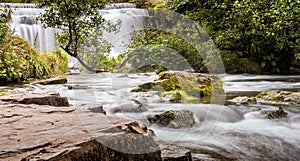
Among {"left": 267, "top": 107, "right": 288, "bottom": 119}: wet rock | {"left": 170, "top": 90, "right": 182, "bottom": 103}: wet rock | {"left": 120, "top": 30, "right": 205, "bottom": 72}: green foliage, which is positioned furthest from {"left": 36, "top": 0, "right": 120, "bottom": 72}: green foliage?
{"left": 267, "top": 107, "right": 288, "bottom": 119}: wet rock

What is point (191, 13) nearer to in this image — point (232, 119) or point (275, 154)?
point (232, 119)

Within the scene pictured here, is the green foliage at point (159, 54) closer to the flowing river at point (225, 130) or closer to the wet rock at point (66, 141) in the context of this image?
the flowing river at point (225, 130)

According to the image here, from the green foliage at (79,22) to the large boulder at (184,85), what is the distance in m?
1.64

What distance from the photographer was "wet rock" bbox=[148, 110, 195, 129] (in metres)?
3.73

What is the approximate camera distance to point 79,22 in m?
7.31

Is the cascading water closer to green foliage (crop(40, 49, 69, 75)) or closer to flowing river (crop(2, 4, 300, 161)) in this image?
green foliage (crop(40, 49, 69, 75))

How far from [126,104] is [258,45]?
26.8ft

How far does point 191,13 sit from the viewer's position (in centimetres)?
1138

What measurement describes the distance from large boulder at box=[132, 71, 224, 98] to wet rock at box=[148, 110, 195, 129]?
6.13 ft

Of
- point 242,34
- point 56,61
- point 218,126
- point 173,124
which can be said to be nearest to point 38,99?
point 173,124

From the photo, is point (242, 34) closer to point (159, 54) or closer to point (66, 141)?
point (159, 54)

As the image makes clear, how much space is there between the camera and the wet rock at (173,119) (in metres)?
3.73

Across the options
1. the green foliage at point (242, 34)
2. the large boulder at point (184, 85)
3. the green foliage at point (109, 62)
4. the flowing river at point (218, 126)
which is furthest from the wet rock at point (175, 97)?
the green foliage at point (242, 34)

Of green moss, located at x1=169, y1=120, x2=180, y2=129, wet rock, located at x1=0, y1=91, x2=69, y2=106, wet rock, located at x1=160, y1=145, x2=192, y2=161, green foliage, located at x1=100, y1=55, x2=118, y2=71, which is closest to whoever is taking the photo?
wet rock, located at x1=160, y1=145, x2=192, y2=161
